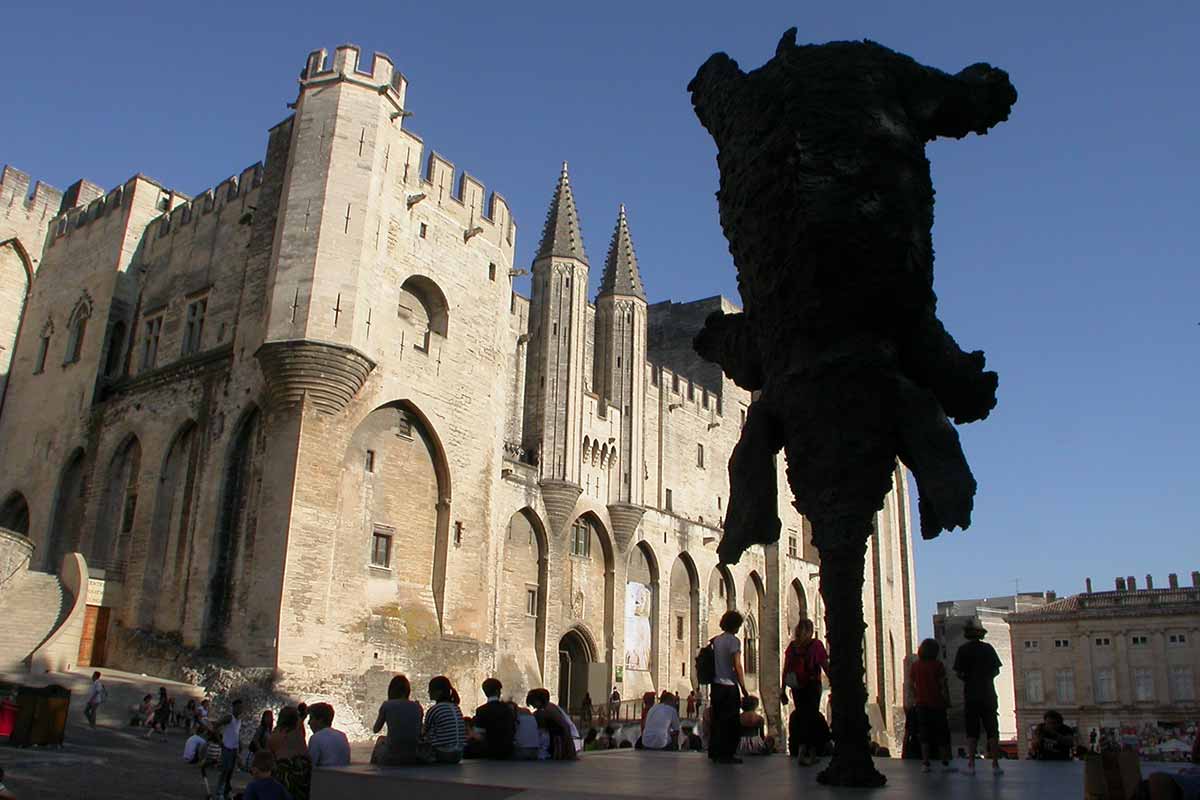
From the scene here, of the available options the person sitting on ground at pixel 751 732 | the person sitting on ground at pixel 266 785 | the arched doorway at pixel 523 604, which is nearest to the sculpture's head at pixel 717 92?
the person sitting on ground at pixel 751 732

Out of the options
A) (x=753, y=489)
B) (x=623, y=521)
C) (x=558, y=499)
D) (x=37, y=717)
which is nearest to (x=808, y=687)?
(x=753, y=489)

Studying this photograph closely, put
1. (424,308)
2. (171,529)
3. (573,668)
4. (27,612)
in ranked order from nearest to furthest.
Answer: (27,612) < (171,529) < (424,308) < (573,668)

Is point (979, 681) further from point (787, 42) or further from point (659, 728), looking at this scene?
point (787, 42)

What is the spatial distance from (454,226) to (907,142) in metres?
19.4

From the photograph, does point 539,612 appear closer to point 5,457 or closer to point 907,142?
point 5,457

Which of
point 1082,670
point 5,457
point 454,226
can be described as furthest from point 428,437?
point 1082,670

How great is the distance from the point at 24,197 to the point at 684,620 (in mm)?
24732

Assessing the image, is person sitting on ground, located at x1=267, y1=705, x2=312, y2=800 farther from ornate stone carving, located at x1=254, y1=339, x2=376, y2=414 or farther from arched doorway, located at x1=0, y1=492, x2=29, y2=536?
arched doorway, located at x1=0, y1=492, x2=29, y2=536

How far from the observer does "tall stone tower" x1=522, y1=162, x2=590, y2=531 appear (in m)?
27.8

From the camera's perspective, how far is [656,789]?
5.13m

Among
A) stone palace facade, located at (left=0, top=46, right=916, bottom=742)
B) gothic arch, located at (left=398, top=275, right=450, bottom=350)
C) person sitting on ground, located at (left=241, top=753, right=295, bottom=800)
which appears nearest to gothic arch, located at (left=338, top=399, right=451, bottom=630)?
stone palace facade, located at (left=0, top=46, right=916, bottom=742)

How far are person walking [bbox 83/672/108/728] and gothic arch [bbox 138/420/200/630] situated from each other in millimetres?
3287

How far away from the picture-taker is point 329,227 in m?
21.4

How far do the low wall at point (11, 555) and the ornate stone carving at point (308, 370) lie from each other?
635 cm
